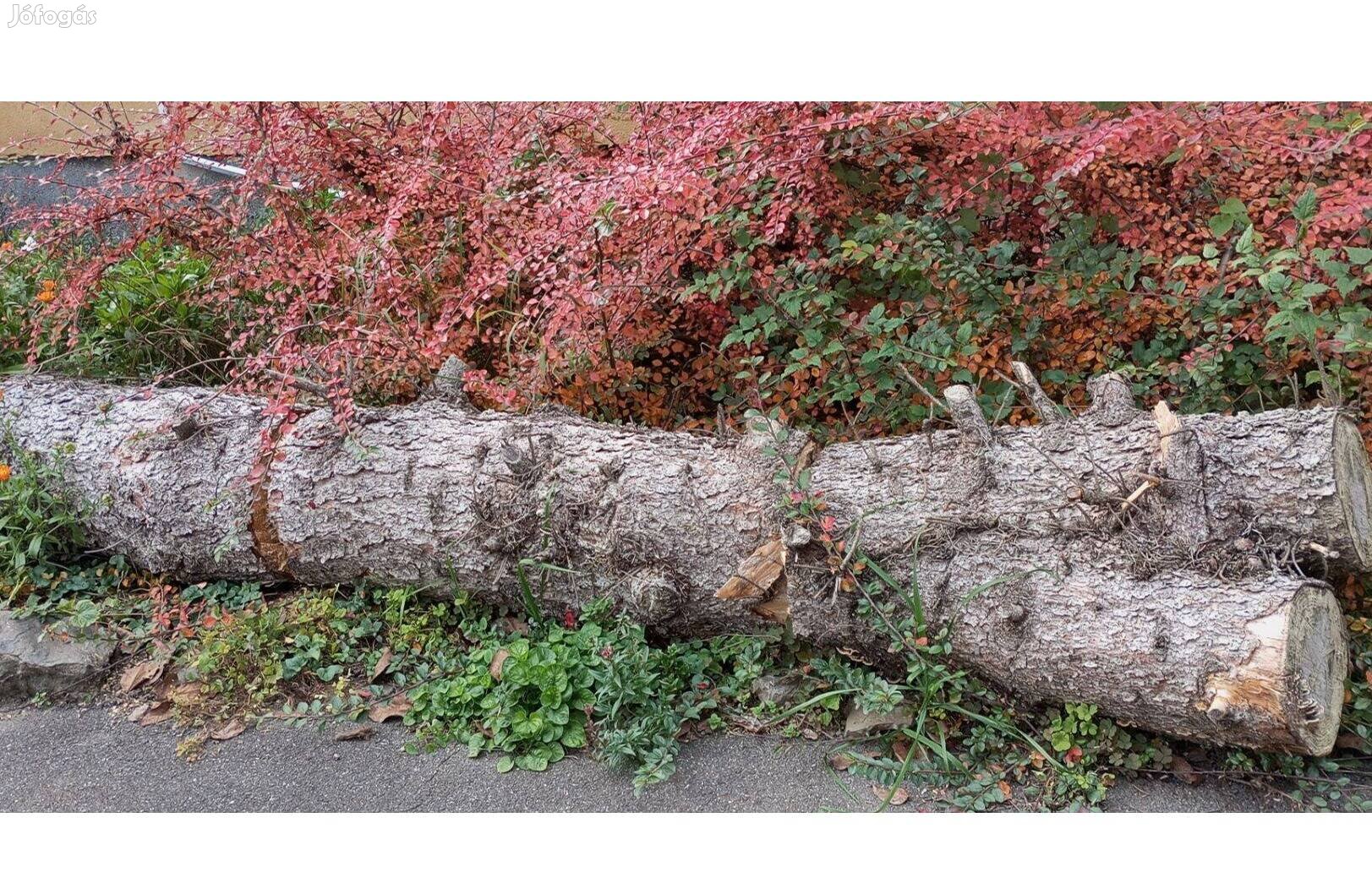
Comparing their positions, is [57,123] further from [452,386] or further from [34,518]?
[452,386]

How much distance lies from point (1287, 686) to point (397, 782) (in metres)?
1.96

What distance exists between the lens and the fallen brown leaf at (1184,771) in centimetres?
207

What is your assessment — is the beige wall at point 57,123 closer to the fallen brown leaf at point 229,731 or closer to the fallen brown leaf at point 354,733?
the fallen brown leaf at point 229,731

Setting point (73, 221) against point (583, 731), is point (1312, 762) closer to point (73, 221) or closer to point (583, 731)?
point (583, 731)

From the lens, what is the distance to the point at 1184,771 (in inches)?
82.0

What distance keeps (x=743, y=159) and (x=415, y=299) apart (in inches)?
48.9

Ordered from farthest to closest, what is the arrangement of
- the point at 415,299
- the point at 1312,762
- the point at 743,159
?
the point at 415,299, the point at 743,159, the point at 1312,762

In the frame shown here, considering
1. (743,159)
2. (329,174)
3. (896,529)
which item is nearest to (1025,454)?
(896,529)

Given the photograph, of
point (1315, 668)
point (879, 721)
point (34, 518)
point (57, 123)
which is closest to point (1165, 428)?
point (1315, 668)

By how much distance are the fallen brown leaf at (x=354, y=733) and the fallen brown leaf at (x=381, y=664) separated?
0.58 ft

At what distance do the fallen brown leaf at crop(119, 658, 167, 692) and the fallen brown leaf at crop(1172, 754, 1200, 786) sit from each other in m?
2.69

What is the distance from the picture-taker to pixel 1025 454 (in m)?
A: 2.25

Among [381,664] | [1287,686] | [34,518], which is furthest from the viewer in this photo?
[34,518]

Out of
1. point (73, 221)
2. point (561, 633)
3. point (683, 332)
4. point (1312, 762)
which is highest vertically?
point (73, 221)
